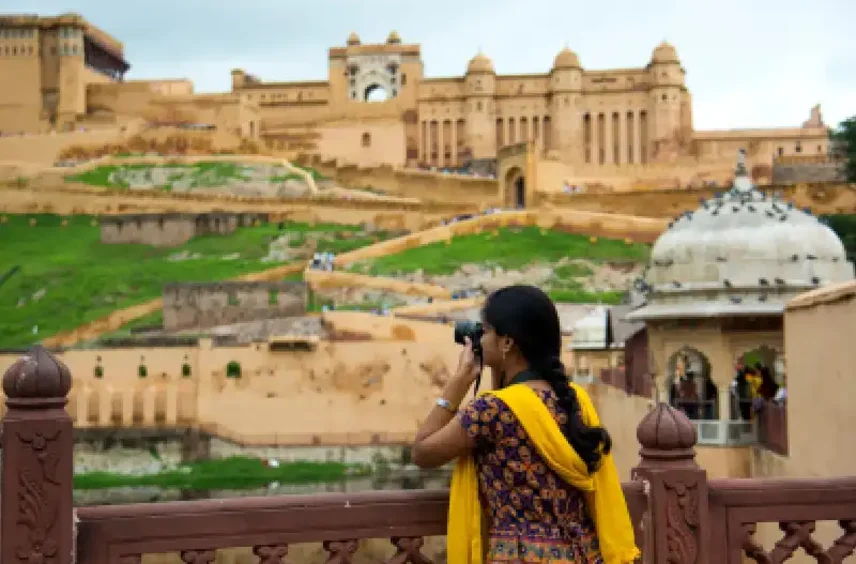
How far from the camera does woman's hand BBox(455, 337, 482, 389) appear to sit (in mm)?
4902

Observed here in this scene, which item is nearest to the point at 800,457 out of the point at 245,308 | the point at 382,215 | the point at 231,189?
the point at 245,308

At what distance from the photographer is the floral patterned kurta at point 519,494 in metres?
4.69

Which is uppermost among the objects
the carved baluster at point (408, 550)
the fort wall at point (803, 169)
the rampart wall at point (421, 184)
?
the fort wall at point (803, 169)

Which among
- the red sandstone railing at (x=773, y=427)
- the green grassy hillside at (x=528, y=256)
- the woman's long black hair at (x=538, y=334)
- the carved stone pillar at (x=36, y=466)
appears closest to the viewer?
the carved stone pillar at (x=36, y=466)

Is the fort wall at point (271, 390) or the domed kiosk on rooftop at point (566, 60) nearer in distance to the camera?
the fort wall at point (271, 390)

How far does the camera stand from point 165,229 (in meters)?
50.2

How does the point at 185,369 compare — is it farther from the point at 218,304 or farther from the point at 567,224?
the point at 567,224

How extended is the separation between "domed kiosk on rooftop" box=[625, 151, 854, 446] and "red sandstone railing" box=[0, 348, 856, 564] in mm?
6545

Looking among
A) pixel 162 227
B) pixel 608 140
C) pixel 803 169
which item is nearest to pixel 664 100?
pixel 608 140

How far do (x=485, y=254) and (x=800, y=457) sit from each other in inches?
1316

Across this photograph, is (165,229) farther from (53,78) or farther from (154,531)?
(154,531)

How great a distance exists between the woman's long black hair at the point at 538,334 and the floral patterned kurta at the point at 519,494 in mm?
72

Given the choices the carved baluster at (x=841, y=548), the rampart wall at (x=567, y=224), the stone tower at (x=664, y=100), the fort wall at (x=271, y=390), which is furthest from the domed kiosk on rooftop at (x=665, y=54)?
the carved baluster at (x=841, y=548)

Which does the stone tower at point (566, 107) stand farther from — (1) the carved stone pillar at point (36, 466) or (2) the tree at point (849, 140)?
(1) the carved stone pillar at point (36, 466)
